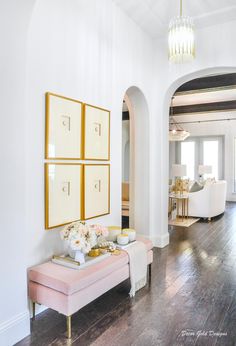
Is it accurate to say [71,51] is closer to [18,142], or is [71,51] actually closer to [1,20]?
[1,20]

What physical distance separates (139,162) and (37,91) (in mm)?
2528

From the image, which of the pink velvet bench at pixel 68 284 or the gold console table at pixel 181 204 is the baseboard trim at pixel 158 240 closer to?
the pink velvet bench at pixel 68 284

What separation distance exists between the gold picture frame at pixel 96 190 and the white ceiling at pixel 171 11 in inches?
86.4

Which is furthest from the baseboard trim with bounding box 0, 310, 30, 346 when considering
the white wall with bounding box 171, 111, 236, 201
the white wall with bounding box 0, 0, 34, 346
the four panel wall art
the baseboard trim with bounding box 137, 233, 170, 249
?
the white wall with bounding box 171, 111, 236, 201

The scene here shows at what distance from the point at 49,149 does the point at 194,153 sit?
9.90 m

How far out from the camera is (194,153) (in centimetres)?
1180

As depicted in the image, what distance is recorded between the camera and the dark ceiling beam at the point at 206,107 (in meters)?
8.62

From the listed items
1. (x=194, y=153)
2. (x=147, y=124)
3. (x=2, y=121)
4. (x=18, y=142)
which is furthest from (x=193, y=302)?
(x=194, y=153)

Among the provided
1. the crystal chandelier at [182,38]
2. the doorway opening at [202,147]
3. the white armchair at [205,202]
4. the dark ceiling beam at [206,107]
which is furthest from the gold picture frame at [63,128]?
the dark ceiling beam at [206,107]

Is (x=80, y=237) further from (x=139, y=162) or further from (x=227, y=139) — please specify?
(x=227, y=139)

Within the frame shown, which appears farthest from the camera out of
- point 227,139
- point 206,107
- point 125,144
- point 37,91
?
point 125,144

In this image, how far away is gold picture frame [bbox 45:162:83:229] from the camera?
273 cm

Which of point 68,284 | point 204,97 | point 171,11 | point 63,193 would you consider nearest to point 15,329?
point 68,284

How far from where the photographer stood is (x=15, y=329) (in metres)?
2.22
